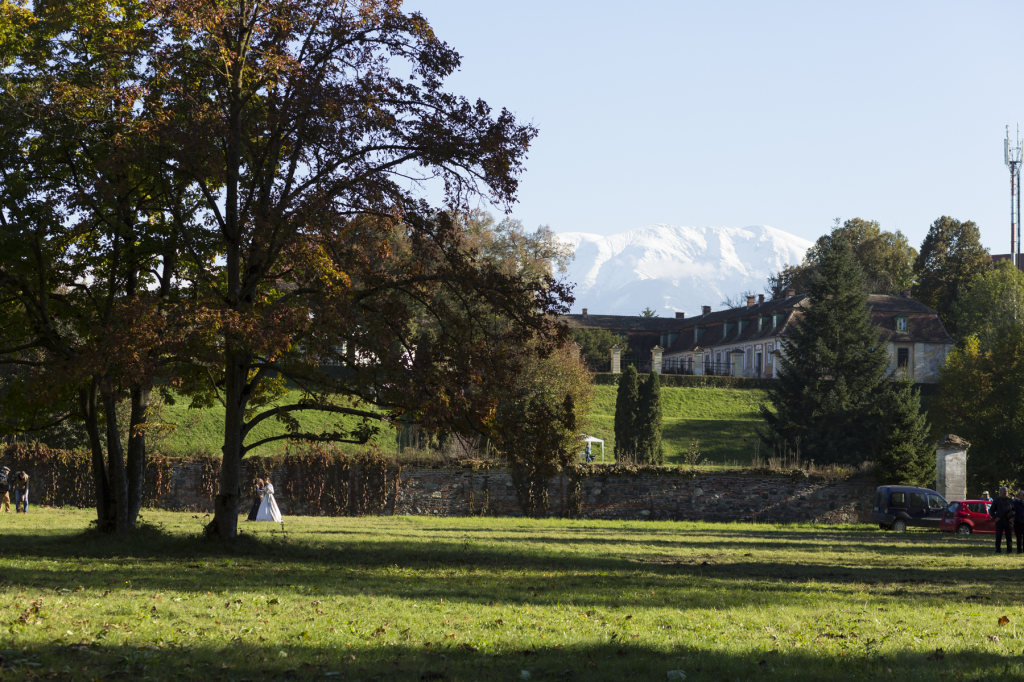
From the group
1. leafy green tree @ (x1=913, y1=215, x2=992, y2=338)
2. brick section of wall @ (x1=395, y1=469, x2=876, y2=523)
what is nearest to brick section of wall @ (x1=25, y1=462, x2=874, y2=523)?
brick section of wall @ (x1=395, y1=469, x2=876, y2=523)

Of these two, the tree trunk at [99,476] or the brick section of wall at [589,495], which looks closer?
the tree trunk at [99,476]

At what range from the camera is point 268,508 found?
27.7 m

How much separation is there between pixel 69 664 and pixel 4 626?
1450 millimetres

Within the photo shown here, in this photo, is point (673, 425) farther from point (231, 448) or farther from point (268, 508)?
point (231, 448)

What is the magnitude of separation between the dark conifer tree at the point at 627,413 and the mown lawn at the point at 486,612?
3146 centimetres

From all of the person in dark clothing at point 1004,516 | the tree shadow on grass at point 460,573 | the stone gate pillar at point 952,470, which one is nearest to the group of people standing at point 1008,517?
the person in dark clothing at point 1004,516

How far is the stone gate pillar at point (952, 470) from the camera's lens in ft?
107

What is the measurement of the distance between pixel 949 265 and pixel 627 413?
51355mm

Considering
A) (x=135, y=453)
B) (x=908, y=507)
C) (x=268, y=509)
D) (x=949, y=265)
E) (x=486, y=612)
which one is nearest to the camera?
(x=486, y=612)

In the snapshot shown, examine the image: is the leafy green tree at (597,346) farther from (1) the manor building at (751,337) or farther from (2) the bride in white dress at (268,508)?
(2) the bride in white dress at (268,508)

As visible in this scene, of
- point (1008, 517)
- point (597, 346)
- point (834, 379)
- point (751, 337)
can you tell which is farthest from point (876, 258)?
point (1008, 517)

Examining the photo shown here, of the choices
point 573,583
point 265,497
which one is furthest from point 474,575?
point 265,497

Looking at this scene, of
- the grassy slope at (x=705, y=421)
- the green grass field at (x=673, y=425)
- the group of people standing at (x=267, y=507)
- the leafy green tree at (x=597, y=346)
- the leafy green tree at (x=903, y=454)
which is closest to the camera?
the group of people standing at (x=267, y=507)

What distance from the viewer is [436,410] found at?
13742 millimetres
